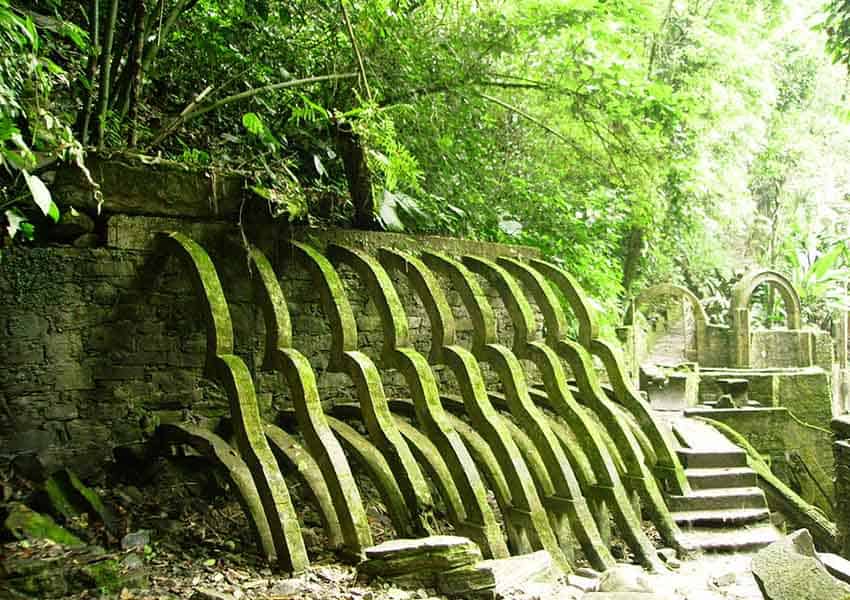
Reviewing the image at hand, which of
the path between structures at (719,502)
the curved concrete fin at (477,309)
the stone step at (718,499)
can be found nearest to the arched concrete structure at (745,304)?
the path between structures at (719,502)

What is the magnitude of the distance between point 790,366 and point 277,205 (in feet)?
47.1

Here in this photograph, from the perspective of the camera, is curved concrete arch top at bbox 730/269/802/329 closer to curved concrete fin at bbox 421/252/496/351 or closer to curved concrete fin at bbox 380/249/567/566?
curved concrete fin at bbox 421/252/496/351

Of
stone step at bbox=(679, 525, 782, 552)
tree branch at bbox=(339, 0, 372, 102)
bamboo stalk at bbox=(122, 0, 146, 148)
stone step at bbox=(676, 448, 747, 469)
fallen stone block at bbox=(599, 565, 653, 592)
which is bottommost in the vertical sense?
stone step at bbox=(679, 525, 782, 552)

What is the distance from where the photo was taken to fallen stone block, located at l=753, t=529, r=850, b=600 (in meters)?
3.53

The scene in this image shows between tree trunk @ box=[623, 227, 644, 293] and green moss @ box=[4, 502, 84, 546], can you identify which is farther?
tree trunk @ box=[623, 227, 644, 293]

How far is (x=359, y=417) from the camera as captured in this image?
18.5ft

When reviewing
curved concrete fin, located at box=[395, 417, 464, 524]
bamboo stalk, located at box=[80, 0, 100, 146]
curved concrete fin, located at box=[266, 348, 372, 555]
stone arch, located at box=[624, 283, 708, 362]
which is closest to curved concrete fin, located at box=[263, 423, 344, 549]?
curved concrete fin, located at box=[266, 348, 372, 555]

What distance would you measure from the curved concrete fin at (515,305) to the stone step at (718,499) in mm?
1771

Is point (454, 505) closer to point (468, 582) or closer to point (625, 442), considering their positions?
point (468, 582)

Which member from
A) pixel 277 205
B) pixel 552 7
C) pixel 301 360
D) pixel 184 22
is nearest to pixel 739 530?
pixel 301 360

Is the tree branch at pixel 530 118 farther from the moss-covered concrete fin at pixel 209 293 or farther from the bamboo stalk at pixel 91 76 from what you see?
the moss-covered concrete fin at pixel 209 293

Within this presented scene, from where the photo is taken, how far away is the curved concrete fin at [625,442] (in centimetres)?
551

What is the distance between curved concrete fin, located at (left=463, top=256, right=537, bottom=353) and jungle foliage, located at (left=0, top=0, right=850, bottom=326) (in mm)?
965

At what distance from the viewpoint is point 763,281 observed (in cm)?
1606
